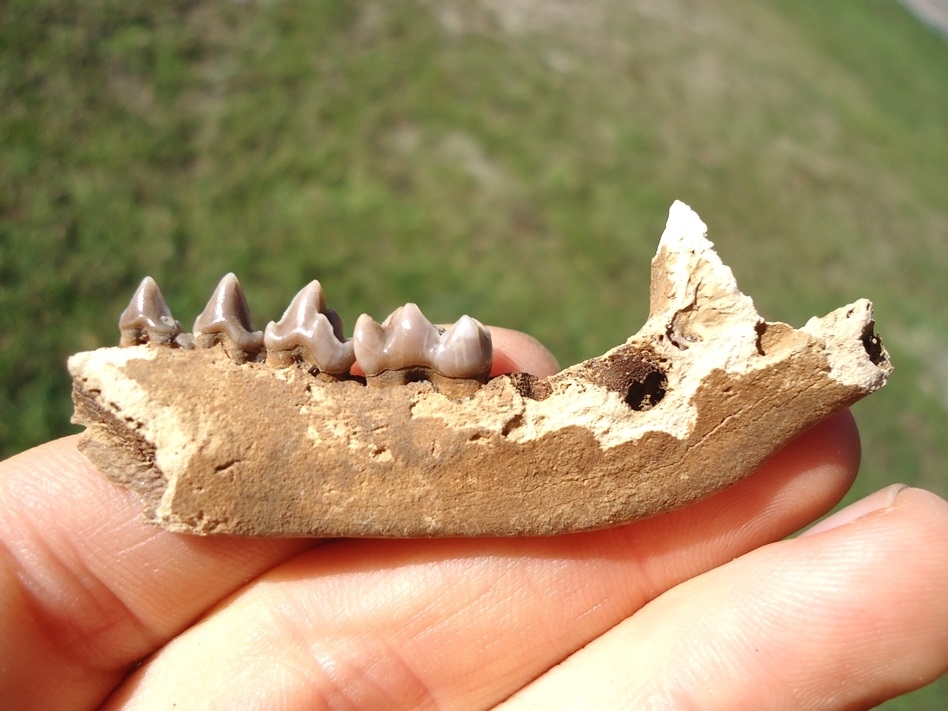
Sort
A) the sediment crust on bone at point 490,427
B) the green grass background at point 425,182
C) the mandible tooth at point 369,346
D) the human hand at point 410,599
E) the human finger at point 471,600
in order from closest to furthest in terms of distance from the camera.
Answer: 1. the sediment crust on bone at point 490,427
2. the mandible tooth at point 369,346
3. the human hand at point 410,599
4. the human finger at point 471,600
5. the green grass background at point 425,182

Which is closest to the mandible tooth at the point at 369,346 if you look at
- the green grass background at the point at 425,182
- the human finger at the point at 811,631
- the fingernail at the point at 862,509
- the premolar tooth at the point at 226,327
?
the premolar tooth at the point at 226,327

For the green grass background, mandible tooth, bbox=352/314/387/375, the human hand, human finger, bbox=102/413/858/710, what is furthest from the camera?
the green grass background

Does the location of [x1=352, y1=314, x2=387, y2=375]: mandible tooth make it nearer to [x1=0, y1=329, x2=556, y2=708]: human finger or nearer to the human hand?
the human hand

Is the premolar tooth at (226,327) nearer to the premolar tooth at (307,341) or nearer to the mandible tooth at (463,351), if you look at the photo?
the premolar tooth at (307,341)

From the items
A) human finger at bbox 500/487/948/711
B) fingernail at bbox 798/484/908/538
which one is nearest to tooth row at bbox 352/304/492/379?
human finger at bbox 500/487/948/711

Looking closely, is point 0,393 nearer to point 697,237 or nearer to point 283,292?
point 283,292

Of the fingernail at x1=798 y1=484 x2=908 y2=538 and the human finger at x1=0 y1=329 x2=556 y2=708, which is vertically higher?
the fingernail at x1=798 y1=484 x2=908 y2=538

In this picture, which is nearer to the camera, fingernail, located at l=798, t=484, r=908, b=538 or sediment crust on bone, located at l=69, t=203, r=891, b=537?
sediment crust on bone, located at l=69, t=203, r=891, b=537
